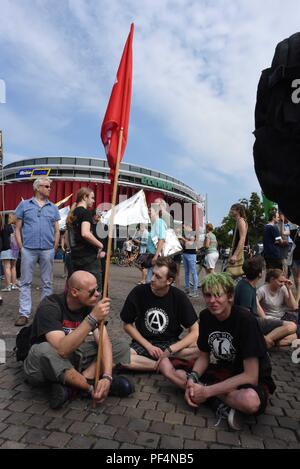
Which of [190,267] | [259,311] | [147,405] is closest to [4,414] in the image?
[147,405]

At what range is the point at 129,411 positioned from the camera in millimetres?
2840

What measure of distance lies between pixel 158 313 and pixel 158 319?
0.19ft

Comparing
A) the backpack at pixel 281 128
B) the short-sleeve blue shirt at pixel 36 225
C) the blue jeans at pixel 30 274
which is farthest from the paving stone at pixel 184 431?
the short-sleeve blue shirt at pixel 36 225

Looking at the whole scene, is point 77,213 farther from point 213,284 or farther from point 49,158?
point 49,158

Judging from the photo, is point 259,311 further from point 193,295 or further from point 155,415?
point 193,295

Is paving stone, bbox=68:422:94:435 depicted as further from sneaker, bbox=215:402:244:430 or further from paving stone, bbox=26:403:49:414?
sneaker, bbox=215:402:244:430

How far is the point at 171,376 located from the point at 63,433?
1.06 meters

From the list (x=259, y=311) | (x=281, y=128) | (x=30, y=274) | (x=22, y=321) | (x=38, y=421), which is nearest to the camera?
(x=281, y=128)

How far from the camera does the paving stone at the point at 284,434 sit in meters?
2.53

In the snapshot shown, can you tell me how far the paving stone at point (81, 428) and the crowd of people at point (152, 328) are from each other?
0.25m

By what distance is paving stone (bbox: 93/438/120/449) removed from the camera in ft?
7.59

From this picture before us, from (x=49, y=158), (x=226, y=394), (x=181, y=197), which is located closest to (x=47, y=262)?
(x=226, y=394)

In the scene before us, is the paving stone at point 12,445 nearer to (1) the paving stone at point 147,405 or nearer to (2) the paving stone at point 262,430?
(1) the paving stone at point 147,405

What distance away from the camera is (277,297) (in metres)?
4.95
